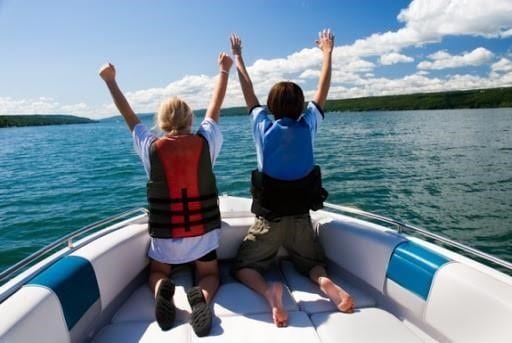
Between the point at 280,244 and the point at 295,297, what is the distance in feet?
1.30

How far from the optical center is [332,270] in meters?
3.16

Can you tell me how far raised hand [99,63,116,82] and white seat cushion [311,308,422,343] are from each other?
205cm

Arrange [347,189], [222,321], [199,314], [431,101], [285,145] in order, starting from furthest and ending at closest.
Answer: [431,101] → [347,189] → [285,145] → [222,321] → [199,314]

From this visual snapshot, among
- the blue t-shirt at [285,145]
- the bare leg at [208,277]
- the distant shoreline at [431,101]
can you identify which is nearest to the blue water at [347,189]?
the bare leg at [208,277]

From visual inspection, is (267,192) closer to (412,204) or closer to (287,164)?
(287,164)

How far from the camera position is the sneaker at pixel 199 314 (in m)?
2.17

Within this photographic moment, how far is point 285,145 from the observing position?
8.59 ft

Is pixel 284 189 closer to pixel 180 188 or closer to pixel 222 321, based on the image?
pixel 180 188

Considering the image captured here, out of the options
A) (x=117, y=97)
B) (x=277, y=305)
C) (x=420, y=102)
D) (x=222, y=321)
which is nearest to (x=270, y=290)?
(x=277, y=305)

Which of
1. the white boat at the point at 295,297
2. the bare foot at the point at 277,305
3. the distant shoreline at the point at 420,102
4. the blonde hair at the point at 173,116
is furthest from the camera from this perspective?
the distant shoreline at the point at 420,102

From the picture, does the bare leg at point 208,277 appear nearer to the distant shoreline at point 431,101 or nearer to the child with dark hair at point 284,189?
the child with dark hair at point 284,189

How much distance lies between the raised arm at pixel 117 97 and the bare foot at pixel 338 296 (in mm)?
1658

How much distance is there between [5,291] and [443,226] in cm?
780

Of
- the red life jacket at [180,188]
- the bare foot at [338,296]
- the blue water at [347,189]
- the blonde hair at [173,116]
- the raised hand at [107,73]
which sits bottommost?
the blue water at [347,189]
